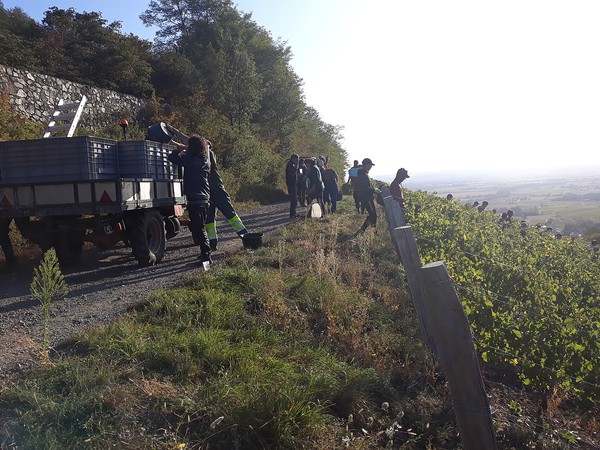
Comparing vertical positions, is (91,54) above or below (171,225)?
above

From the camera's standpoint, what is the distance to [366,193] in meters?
11.1

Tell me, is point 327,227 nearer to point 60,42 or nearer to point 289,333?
point 289,333

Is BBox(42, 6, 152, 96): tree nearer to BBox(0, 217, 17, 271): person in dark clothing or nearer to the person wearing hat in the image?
BBox(0, 217, 17, 271): person in dark clothing

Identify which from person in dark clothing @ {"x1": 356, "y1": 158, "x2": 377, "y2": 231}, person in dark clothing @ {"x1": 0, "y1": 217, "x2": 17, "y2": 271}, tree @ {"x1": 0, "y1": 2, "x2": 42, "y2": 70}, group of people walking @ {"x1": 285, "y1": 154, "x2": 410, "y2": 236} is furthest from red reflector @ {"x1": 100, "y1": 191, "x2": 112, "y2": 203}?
tree @ {"x1": 0, "y1": 2, "x2": 42, "y2": 70}

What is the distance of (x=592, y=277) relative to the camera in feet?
24.2

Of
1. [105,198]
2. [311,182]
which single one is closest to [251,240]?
Answer: [105,198]

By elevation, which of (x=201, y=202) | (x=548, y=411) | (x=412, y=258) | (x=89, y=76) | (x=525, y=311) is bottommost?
(x=548, y=411)

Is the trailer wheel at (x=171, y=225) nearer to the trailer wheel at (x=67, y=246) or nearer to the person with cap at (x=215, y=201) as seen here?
the person with cap at (x=215, y=201)

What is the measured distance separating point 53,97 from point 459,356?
15.8 meters

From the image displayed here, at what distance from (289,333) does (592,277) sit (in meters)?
5.34

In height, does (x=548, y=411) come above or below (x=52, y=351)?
below

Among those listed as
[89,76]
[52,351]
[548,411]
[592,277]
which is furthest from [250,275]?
[89,76]

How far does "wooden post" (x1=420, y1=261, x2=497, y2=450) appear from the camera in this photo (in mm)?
2592

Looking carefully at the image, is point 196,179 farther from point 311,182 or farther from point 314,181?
point 311,182
